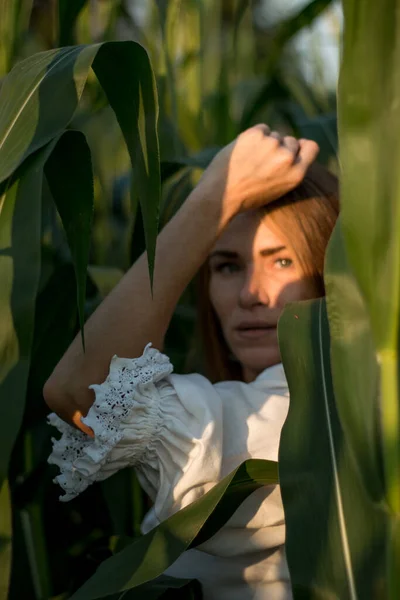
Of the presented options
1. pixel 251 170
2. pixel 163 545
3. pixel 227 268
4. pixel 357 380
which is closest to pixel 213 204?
pixel 251 170

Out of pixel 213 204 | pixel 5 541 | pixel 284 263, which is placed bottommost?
pixel 5 541

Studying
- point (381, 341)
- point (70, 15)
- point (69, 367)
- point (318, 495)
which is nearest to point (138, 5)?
point (70, 15)

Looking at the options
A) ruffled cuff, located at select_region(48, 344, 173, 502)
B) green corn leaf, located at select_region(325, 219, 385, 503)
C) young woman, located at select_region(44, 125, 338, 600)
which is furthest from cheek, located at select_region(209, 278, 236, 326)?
green corn leaf, located at select_region(325, 219, 385, 503)

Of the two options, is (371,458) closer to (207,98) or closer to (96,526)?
(96,526)

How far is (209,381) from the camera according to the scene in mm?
1008

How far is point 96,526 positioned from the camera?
1.53 m

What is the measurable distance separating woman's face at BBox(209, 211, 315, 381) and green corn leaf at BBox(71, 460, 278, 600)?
1.18ft

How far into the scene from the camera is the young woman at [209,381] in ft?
2.99

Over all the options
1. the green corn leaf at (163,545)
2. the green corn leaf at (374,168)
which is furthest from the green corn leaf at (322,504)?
the green corn leaf at (374,168)

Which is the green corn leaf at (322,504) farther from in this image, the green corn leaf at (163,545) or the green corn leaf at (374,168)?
the green corn leaf at (374,168)

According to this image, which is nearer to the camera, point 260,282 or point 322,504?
point 322,504

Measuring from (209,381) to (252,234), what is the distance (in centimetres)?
23

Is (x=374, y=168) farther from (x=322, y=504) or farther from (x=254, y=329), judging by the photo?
(x=254, y=329)

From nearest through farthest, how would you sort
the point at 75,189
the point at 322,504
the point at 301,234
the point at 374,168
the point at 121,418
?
1. the point at 374,168
2. the point at 322,504
3. the point at 75,189
4. the point at 121,418
5. the point at 301,234
